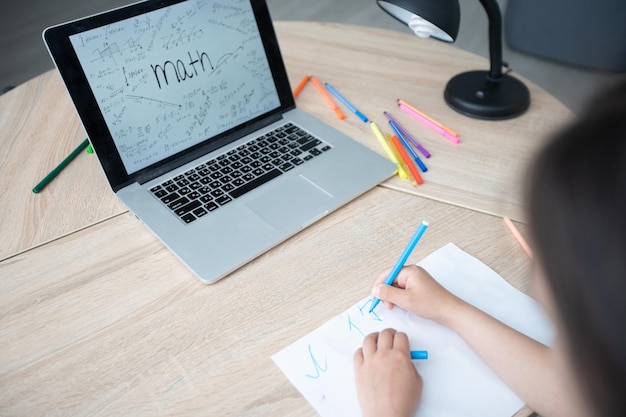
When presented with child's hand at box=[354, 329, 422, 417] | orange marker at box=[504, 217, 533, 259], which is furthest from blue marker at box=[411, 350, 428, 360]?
orange marker at box=[504, 217, 533, 259]

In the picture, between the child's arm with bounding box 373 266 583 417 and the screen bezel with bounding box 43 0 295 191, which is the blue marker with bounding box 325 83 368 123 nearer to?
the screen bezel with bounding box 43 0 295 191

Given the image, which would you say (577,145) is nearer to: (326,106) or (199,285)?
(199,285)

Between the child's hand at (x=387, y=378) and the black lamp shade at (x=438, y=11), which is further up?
the black lamp shade at (x=438, y=11)

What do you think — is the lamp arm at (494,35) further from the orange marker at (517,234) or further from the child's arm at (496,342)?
the child's arm at (496,342)

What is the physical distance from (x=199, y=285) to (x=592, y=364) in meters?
0.46

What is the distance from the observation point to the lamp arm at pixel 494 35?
0.91 metres

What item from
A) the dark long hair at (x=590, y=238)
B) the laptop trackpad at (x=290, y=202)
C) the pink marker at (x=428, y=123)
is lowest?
the pink marker at (x=428, y=123)

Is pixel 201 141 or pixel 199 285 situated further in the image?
pixel 201 141

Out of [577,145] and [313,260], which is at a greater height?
[577,145]

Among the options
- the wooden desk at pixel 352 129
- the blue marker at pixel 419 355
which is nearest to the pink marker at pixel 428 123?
the wooden desk at pixel 352 129

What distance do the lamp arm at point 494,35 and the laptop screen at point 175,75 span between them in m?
0.40

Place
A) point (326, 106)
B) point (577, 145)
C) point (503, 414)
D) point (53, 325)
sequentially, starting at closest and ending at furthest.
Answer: point (577, 145) → point (503, 414) → point (53, 325) → point (326, 106)

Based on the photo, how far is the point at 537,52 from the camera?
2121 mm

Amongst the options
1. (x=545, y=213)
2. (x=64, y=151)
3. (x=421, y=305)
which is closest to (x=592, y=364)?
(x=545, y=213)
